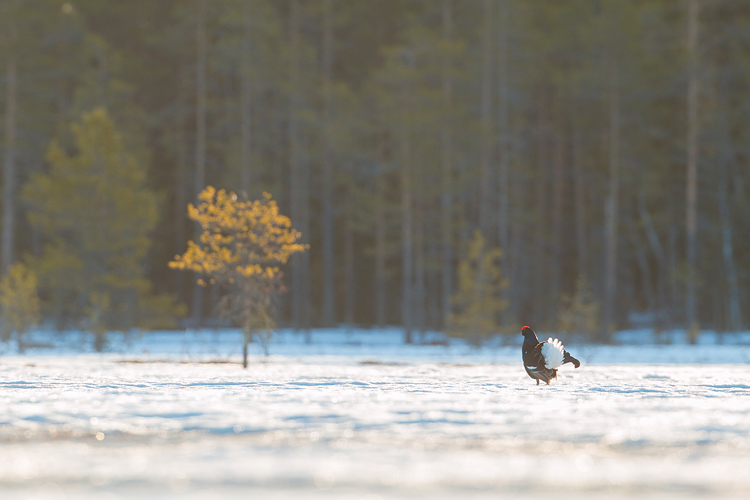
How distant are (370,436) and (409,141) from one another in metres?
27.2

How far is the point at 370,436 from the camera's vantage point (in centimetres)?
966

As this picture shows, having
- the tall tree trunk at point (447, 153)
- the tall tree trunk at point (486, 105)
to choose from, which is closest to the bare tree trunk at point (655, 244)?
the tall tree trunk at point (486, 105)

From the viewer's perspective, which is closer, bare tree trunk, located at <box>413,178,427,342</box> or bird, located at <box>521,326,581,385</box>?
bird, located at <box>521,326,581,385</box>

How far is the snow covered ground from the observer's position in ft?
23.2

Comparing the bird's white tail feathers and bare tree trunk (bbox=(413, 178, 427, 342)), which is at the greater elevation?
bare tree trunk (bbox=(413, 178, 427, 342))

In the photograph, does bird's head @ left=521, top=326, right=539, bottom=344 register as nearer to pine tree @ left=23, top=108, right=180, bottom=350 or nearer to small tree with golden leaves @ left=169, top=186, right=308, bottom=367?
small tree with golden leaves @ left=169, top=186, right=308, bottom=367

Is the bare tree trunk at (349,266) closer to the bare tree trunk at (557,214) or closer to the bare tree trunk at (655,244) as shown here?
the bare tree trunk at (557,214)

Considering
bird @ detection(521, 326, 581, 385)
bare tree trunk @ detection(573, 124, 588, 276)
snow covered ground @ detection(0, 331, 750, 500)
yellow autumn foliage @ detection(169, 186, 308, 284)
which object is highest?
bare tree trunk @ detection(573, 124, 588, 276)

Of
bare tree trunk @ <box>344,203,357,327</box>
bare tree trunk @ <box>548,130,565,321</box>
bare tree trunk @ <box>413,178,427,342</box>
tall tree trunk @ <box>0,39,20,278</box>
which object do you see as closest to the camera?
bare tree trunk @ <box>413,178,427,342</box>

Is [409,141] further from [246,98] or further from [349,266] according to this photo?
[349,266]

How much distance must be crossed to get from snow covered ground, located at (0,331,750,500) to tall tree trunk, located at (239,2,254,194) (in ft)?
73.5

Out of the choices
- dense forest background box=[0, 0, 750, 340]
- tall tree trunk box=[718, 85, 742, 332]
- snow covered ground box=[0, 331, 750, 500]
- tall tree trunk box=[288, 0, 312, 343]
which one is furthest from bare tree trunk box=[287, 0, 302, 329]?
snow covered ground box=[0, 331, 750, 500]

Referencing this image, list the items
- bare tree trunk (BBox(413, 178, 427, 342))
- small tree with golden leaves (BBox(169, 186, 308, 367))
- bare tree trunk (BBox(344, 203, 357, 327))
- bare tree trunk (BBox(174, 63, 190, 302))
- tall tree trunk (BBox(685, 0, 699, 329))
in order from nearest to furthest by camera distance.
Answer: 1. small tree with golden leaves (BBox(169, 186, 308, 367))
2. tall tree trunk (BBox(685, 0, 699, 329))
3. bare tree trunk (BBox(413, 178, 427, 342))
4. bare tree trunk (BBox(344, 203, 357, 327))
5. bare tree trunk (BBox(174, 63, 190, 302))

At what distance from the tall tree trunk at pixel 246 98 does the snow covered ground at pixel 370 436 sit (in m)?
22.4
